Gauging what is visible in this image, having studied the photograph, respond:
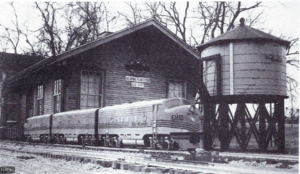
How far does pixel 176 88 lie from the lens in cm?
2109

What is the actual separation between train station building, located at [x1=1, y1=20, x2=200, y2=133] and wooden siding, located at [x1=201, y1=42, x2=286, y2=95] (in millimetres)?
5549

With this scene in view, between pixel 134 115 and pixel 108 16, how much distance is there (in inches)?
1010

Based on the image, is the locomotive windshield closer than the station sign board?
Yes

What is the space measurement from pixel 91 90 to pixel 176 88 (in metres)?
5.18

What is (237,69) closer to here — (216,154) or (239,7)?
(216,154)

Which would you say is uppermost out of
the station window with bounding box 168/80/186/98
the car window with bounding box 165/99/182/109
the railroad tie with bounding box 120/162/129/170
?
the station window with bounding box 168/80/186/98

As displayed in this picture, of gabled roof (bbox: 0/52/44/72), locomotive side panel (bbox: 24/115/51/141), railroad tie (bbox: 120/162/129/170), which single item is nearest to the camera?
railroad tie (bbox: 120/162/129/170)

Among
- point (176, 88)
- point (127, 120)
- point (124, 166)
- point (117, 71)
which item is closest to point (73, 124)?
point (117, 71)

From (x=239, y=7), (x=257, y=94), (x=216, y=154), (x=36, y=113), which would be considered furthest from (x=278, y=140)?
(x=239, y=7)

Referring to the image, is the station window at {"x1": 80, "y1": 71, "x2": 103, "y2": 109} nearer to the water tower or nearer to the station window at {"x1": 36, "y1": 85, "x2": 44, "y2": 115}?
the station window at {"x1": 36, "y1": 85, "x2": 44, "y2": 115}

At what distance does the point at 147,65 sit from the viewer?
65.2ft

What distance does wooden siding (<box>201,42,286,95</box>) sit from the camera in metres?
11.1

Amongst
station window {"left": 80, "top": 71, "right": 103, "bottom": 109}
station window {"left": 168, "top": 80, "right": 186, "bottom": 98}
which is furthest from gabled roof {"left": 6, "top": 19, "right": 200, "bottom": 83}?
station window {"left": 168, "top": 80, "right": 186, "bottom": 98}

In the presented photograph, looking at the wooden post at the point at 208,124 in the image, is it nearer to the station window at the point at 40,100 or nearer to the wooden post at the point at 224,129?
the wooden post at the point at 224,129
